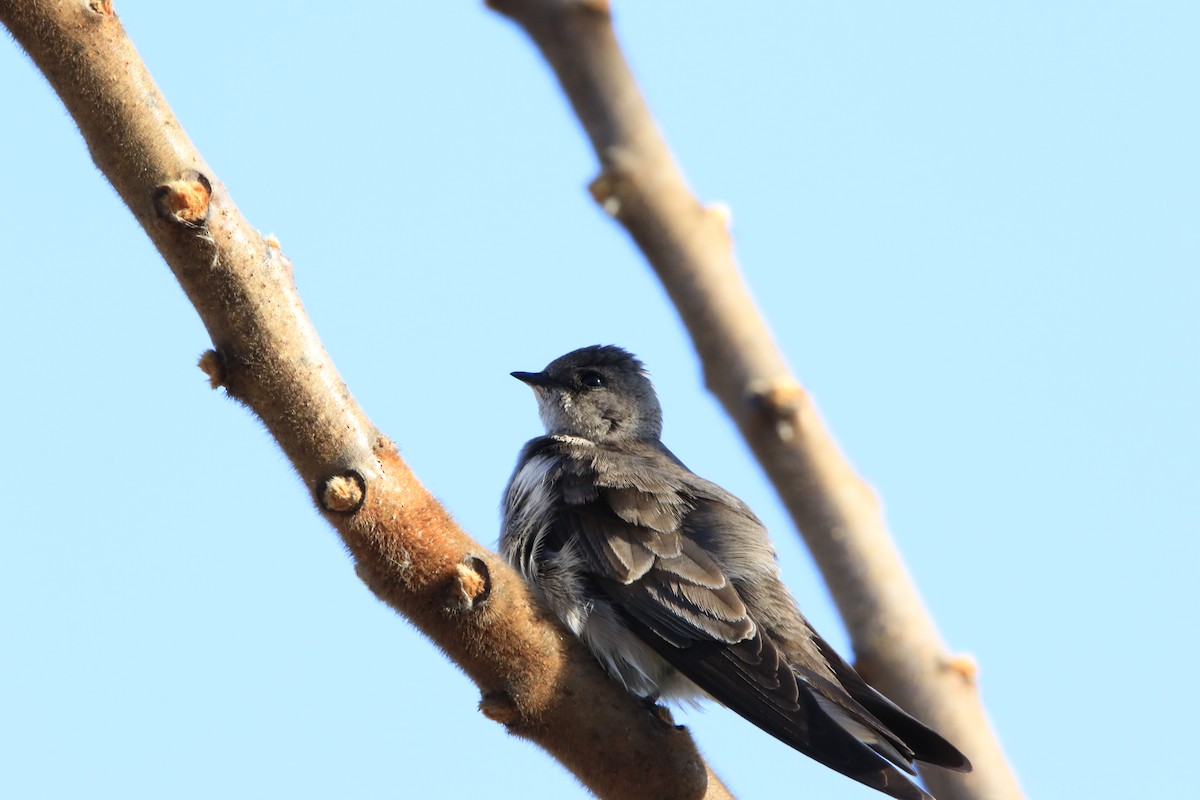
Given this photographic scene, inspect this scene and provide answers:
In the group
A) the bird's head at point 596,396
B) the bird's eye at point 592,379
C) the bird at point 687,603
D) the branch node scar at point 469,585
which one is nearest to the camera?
the branch node scar at point 469,585

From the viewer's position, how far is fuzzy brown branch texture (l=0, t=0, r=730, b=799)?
2723 mm

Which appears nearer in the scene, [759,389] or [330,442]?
[759,389]

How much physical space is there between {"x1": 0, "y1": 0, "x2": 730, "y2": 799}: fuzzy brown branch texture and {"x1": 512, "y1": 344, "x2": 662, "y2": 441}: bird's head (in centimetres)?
380

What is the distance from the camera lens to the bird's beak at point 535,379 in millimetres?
7645

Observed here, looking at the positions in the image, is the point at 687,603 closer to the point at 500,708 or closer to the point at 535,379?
the point at 500,708

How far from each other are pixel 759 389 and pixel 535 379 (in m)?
5.67

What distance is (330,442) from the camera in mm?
3082

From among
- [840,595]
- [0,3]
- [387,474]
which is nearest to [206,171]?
[0,3]

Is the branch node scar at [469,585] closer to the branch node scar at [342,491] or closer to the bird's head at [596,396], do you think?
the branch node scar at [342,491]

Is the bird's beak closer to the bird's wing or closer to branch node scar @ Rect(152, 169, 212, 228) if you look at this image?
the bird's wing

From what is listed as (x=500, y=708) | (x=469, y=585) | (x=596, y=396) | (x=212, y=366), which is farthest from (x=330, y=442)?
(x=596, y=396)

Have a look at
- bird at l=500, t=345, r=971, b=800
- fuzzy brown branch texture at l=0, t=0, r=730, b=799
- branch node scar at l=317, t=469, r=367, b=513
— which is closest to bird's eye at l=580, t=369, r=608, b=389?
bird at l=500, t=345, r=971, b=800

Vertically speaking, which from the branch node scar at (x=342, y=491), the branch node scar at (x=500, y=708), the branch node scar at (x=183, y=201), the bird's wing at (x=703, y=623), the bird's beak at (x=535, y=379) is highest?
the bird's beak at (x=535, y=379)

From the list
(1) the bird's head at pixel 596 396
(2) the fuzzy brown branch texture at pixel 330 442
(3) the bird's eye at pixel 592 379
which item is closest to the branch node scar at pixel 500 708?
(2) the fuzzy brown branch texture at pixel 330 442
